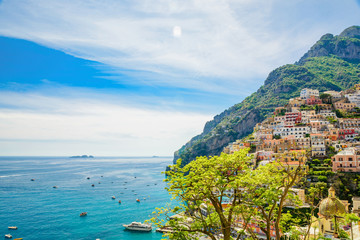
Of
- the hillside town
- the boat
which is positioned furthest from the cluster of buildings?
the boat

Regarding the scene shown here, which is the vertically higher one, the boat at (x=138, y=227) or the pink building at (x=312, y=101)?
the pink building at (x=312, y=101)

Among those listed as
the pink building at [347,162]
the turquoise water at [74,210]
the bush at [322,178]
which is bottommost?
the turquoise water at [74,210]

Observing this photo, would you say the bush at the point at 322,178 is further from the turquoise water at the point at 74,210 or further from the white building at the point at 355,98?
the white building at the point at 355,98

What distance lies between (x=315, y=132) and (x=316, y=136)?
7411 millimetres

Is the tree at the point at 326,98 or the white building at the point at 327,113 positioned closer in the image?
the white building at the point at 327,113

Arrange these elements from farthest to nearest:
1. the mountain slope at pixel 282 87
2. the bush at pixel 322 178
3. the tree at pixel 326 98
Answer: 1. the mountain slope at pixel 282 87
2. the tree at pixel 326 98
3. the bush at pixel 322 178

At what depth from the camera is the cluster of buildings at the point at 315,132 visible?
6266 cm

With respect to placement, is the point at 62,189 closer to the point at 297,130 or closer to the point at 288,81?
the point at 297,130

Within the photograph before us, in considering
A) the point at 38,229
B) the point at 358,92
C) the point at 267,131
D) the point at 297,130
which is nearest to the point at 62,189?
the point at 38,229

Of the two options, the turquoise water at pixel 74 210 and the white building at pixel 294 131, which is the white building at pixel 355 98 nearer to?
the white building at pixel 294 131

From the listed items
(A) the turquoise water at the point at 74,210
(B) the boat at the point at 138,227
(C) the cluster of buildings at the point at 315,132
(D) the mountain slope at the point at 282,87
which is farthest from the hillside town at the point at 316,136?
(D) the mountain slope at the point at 282,87

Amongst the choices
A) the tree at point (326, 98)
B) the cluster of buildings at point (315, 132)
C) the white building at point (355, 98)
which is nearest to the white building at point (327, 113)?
the cluster of buildings at point (315, 132)

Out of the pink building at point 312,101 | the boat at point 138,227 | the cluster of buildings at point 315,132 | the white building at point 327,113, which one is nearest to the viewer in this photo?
the boat at point 138,227

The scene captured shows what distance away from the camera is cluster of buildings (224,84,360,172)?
6266 centimetres
